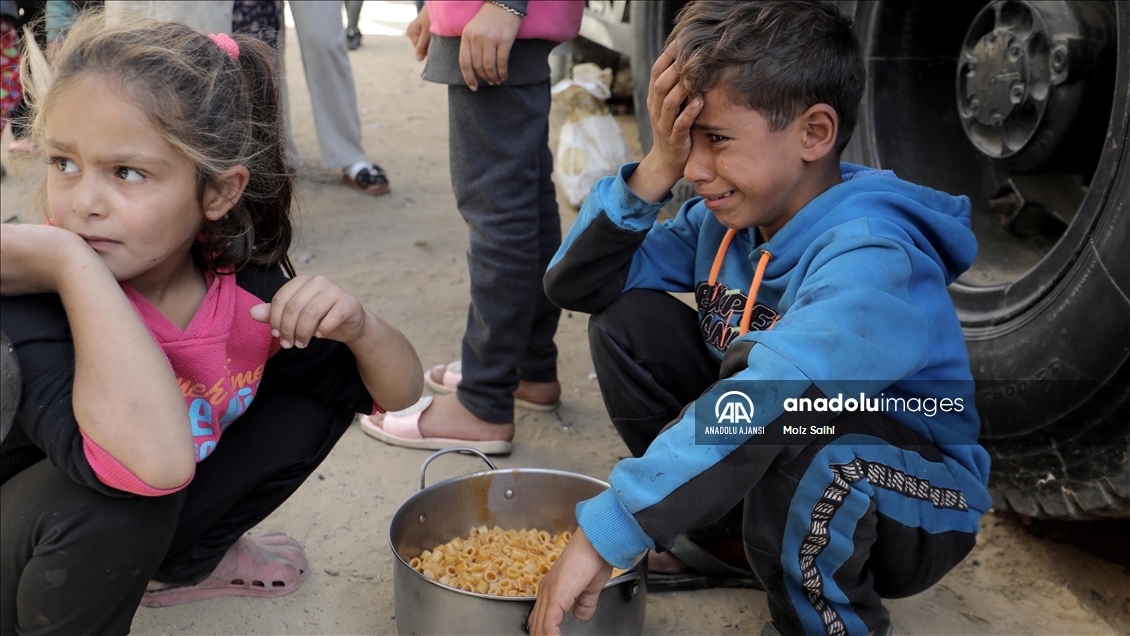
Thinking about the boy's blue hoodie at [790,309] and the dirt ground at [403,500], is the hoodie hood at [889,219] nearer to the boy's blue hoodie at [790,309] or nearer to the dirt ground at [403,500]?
the boy's blue hoodie at [790,309]

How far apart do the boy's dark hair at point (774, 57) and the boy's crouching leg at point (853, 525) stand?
1.86 ft

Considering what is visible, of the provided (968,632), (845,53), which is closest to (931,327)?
(845,53)

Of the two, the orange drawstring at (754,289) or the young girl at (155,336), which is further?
the orange drawstring at (754,289)

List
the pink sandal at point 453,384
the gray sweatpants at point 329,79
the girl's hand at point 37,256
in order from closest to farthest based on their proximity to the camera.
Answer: the girl's hand at point 37,256, the pink sandal at point 453,384, the gray sweatpants at point 329,79

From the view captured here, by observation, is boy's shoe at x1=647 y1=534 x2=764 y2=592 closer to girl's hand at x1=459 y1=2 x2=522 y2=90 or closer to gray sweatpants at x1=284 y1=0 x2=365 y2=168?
girl's hand at x1=459 y1=2 x2=522 y2=90

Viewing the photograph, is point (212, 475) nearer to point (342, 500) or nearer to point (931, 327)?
point (342, 500)

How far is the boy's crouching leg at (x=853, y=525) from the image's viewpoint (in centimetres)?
158

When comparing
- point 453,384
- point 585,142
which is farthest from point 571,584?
point 585,142

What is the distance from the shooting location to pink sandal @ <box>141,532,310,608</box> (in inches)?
75.1

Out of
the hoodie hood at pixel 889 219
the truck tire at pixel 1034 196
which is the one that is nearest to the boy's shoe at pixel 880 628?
the truck tire at pixel 1034 196

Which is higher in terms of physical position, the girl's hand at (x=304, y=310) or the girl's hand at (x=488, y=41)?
the girl's hand at (x=488, y=41)

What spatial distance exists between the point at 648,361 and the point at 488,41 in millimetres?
790

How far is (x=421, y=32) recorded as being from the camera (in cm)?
259

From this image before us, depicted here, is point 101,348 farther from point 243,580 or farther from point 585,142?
point 585,142
